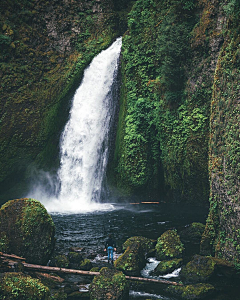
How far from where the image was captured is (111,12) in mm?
24844

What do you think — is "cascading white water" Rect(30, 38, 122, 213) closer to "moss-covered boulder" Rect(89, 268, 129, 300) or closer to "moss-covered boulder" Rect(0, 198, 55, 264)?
"moss-covered boulder" Rect(0, 198, 55, 264)

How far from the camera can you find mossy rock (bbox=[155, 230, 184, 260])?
1145cm

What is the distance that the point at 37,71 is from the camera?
72.1ft

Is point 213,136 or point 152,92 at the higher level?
point 152,92

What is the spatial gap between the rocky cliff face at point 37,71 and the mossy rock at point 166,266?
12303 mm

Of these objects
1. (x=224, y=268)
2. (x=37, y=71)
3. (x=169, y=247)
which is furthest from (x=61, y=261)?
(x=37, y=71)

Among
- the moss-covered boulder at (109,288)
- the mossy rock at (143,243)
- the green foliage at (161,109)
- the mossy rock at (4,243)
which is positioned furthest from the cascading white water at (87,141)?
the moss-covered boulder at (109,288)

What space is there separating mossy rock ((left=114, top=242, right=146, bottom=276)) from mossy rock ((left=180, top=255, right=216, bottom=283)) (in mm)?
1401

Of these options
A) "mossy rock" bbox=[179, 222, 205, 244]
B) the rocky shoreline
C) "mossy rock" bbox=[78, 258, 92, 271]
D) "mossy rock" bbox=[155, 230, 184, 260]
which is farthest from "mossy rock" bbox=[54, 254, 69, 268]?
"mossy rock" bbox=[179, 222, 205, 244]

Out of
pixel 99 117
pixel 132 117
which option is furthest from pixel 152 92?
pixel 99 117

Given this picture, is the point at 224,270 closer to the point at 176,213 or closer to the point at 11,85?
the point at 176,213

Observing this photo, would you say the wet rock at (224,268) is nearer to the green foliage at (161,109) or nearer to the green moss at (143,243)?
the green moss at (143,243)

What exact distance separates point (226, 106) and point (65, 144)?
1258cm

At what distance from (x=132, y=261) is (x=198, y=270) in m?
A: 2.08
